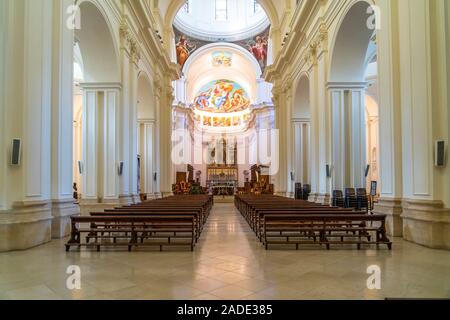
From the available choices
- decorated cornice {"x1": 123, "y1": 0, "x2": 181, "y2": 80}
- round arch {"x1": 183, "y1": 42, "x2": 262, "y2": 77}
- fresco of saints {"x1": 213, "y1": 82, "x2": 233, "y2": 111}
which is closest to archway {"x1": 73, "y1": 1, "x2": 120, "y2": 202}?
decorated cornice {"x1": 123, "y1": 0, "x2": 181, "y2": 80}

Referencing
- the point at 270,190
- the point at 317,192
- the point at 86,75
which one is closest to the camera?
the point at 86,75

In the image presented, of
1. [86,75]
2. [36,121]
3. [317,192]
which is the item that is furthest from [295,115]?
[36,121]

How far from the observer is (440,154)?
6.12 metres

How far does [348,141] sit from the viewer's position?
12.0m

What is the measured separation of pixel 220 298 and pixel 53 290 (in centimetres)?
180

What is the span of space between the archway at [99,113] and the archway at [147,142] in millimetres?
5717

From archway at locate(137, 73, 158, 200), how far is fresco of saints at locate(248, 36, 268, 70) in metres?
15.3

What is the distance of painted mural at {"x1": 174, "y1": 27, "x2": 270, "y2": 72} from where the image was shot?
29938mm

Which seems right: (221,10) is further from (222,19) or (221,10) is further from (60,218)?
(60,218)

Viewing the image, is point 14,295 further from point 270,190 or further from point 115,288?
point 270,190

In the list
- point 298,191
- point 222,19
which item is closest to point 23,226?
point 298,191

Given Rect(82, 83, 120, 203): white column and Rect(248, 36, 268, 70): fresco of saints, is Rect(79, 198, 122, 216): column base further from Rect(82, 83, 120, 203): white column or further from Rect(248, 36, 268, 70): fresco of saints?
Rect(248, 36, 268, 70): fresco of saints

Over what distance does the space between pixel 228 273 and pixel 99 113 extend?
340 inches

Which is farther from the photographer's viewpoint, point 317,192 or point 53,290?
point 317,192
